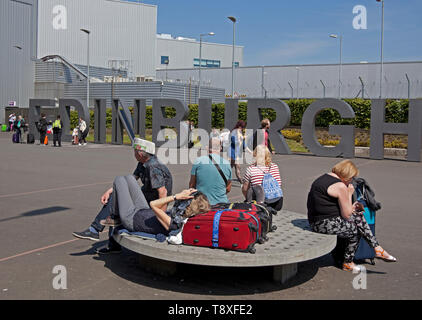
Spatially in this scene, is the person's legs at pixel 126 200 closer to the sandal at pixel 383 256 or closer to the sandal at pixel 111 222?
the sandal at pixel 111 222

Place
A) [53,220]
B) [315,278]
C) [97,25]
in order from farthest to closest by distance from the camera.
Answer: [97,25] < [53,220] < [315,278]

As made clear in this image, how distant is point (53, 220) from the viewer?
8.37 meters

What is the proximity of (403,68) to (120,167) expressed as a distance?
45663 millimetres

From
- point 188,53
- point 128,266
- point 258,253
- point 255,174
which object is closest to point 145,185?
point 128,266

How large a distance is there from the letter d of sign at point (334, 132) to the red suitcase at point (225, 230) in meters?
17.4

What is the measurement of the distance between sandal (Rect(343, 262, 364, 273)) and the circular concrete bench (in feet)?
1.70

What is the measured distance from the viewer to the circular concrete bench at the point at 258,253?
482 centimetres

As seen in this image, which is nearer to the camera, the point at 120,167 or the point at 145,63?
the point at 120,167

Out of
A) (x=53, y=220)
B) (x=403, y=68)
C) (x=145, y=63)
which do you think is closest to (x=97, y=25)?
(x=145, y=63)

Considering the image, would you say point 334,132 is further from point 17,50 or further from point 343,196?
point 17,50

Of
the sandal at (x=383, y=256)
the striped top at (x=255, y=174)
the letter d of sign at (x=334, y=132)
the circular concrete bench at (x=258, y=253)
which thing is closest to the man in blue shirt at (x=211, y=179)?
the striped top at (x=255, y=174)

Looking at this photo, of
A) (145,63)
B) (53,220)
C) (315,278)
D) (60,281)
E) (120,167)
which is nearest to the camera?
(60,281)

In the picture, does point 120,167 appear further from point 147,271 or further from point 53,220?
point 147,271
